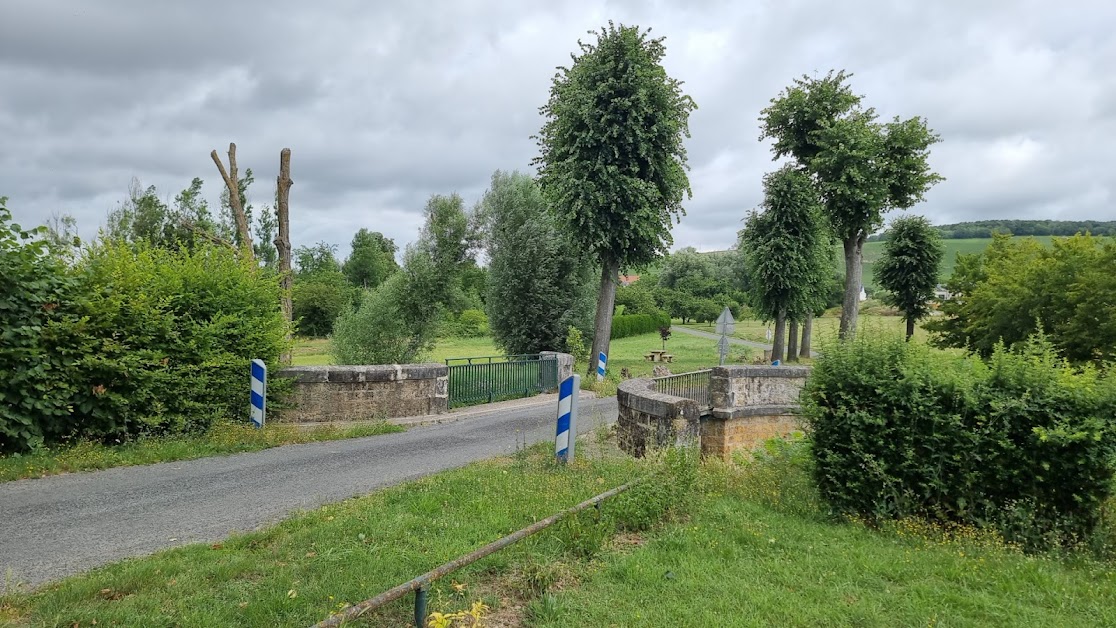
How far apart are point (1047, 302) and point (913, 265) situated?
12.7 meters

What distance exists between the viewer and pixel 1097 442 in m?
5.54

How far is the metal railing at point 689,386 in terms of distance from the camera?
1165cm

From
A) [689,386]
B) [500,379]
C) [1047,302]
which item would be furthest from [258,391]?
[1047,302]

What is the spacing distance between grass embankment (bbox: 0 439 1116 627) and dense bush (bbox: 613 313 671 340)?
4277 centimetres

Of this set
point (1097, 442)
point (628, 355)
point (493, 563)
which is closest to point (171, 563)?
point (493, 563)

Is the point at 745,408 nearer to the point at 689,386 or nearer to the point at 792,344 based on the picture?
the point at 689,386

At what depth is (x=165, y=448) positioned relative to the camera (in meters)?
8.59

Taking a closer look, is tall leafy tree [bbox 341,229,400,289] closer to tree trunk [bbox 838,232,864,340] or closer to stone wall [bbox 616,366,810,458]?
tree trunk [bbox 838,232,864,340]

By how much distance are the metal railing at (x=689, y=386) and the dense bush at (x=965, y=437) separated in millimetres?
4866

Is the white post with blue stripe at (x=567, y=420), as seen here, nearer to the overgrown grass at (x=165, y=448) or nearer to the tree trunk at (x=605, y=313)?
the overgrown grass at (x=165, y=448)

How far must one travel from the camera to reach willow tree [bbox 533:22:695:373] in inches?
830

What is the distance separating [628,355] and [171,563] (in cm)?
3261

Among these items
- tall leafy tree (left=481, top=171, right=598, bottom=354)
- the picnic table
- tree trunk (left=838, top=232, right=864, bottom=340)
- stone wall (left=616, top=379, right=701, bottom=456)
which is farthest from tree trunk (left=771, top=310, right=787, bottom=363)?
stone wall (left=616, top=379, right=701, bottom=456)

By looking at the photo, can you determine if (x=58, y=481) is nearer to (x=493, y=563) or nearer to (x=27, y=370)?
(x=27, y=370)
